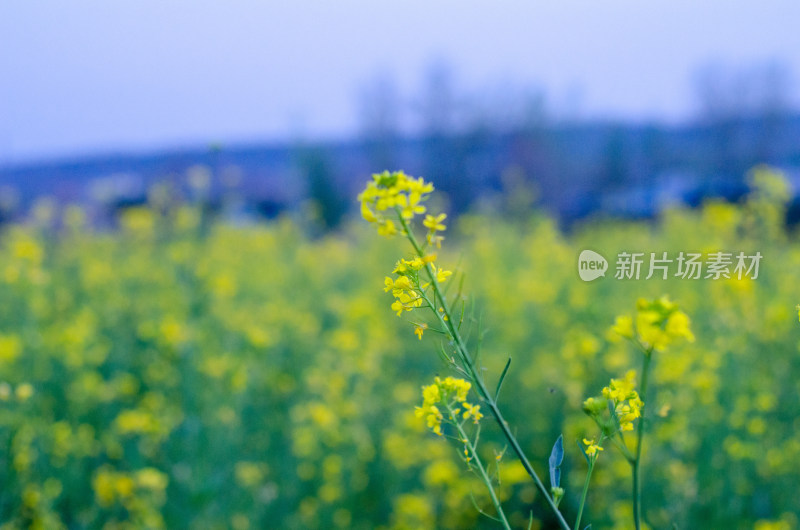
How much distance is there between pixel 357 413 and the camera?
2861mm

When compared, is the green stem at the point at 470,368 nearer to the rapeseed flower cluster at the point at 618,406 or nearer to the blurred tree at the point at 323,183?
the rapeseed flower cluster at the point at 618,406

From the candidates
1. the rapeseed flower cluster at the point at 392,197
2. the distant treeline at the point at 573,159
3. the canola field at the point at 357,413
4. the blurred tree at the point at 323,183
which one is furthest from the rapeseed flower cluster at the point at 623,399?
the blurred tree at the point at 323,183

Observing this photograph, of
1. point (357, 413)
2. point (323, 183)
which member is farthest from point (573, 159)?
point (357, 413)

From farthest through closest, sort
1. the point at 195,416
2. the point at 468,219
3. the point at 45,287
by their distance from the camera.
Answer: the point at 468,219, the point at 45,287, the point at 195,416

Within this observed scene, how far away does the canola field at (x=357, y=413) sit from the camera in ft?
7.82

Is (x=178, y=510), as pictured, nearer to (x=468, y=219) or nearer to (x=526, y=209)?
(x=468, y=219)

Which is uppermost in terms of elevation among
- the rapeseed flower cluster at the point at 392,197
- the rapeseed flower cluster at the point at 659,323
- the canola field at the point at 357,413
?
the rapeseed flower cluster at the point at 392,197

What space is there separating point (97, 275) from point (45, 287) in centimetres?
46

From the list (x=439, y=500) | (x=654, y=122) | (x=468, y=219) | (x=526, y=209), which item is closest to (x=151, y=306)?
(x=439, y=500)

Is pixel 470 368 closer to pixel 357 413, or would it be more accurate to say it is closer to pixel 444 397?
pixel 444 397

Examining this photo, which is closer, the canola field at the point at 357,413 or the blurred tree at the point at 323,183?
the canola field at the point at 357,413

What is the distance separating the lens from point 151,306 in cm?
495

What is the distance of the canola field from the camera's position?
93.8 inches

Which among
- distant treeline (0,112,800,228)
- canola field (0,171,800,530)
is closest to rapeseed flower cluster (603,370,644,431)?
canola field (0,171,800,530)
